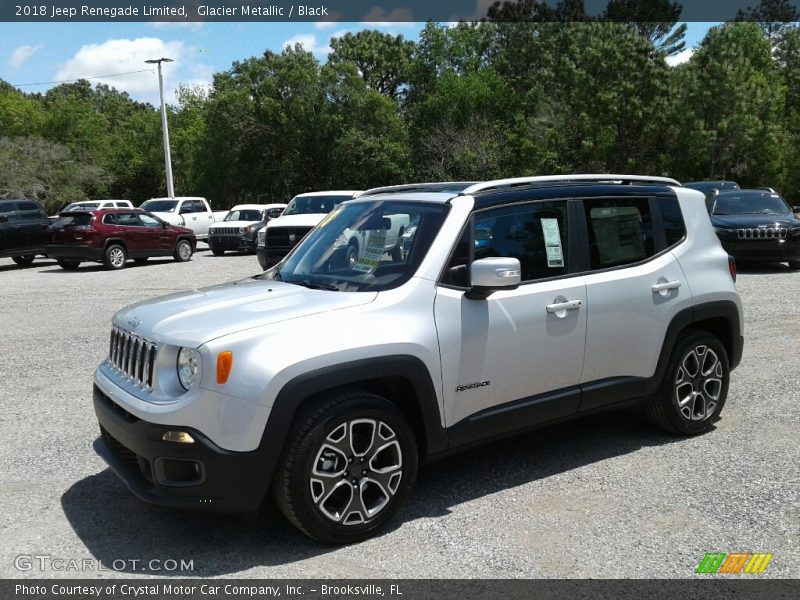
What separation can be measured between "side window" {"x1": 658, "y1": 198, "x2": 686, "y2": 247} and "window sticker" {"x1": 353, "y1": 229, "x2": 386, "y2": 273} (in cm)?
208

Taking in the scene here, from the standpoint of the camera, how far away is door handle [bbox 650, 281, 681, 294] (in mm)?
5115

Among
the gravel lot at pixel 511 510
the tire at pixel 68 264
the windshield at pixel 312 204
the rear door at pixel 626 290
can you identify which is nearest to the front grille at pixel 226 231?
the tire at pixel 68 264

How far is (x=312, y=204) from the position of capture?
18.5m

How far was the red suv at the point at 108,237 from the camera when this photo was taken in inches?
790

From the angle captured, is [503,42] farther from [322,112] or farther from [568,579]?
[568,579]

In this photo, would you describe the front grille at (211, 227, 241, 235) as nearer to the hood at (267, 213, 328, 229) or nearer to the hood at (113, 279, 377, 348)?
the hood at (267, 213, 328, 229)

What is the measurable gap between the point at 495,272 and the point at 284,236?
12.6m

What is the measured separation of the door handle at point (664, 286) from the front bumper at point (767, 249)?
1080cm

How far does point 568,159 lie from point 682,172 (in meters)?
6.73

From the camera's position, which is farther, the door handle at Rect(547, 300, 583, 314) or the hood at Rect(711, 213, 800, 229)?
the hood at Rect(711, 213, 800, 229)

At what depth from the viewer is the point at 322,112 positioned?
54750 mm

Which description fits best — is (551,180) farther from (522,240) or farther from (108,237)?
(108,237)
